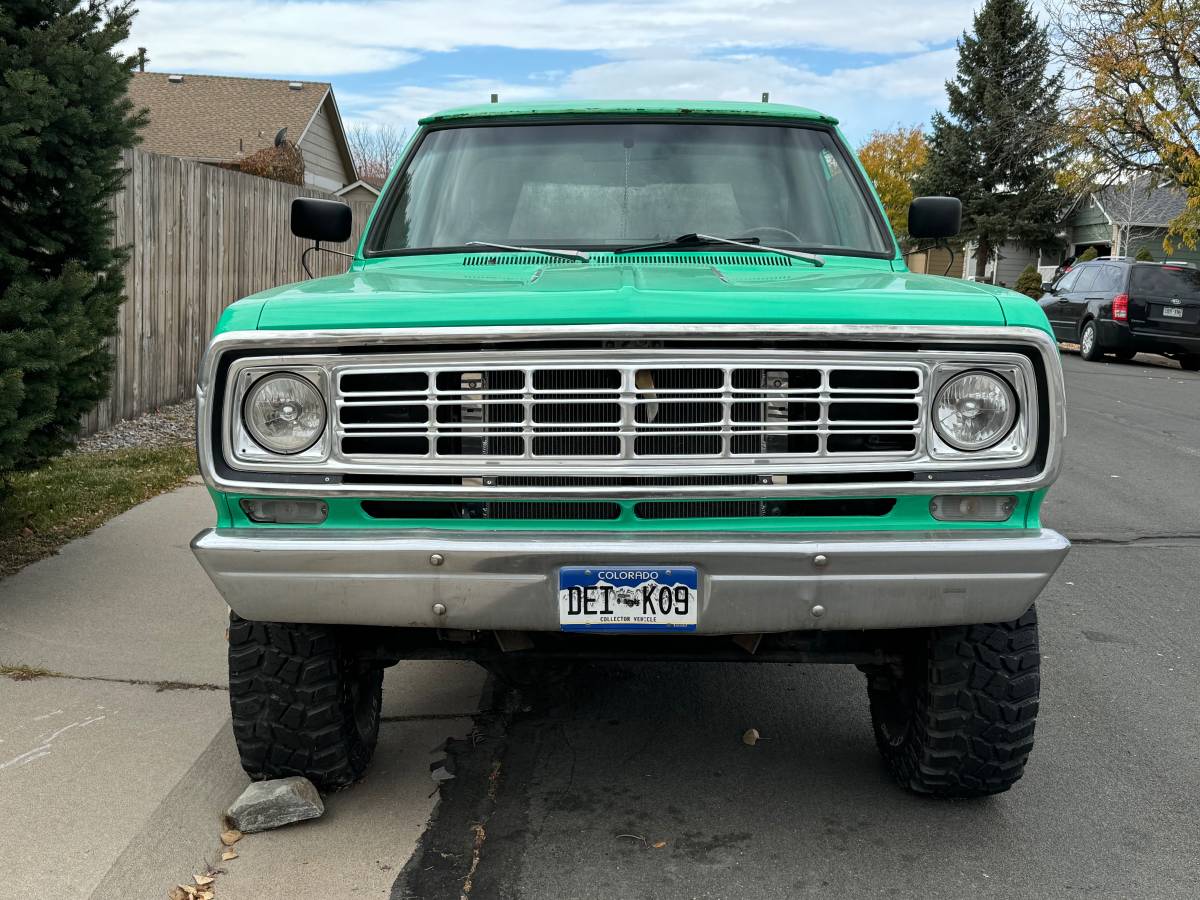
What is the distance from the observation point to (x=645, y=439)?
3.16 meters

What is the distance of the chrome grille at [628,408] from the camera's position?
309 centimetres

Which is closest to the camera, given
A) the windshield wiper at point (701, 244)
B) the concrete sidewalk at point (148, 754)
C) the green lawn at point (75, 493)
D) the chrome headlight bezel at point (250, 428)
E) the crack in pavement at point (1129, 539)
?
the chrome headlight bezel at point (250, 428)

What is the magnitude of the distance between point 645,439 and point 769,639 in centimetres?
74

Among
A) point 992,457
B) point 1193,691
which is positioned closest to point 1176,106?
point 1193,691

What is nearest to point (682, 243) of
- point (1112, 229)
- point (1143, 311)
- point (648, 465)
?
point (648, 465)

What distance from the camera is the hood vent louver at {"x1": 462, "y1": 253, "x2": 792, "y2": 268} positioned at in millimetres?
4180

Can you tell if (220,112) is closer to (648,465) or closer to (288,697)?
(288,697)

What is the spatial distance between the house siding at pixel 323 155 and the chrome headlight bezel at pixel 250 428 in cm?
3325

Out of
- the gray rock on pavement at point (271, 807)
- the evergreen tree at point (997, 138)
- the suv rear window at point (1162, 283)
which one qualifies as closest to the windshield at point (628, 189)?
the gray rock on pavement at point (271, 807)

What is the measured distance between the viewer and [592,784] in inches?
153

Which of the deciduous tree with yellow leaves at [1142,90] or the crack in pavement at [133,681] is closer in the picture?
the crack in pavement at [133,681]

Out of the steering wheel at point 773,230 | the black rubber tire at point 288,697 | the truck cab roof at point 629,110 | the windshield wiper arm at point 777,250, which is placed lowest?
the black rubber tire at point 288,697

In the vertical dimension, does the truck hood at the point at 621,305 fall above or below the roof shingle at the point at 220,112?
below

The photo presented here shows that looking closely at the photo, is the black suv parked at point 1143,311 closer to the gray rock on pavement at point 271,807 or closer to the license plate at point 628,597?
the license plate at point 628,597
